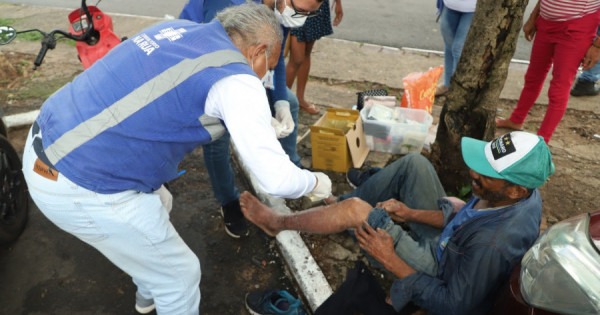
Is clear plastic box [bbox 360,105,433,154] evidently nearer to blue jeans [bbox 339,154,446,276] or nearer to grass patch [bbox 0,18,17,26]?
blue jeans [bbox 339,154,446,276]

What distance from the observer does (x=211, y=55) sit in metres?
1.55

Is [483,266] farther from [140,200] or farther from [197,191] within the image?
[197,191]

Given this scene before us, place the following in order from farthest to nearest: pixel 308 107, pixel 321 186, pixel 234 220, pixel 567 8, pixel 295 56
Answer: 1. pixel 308 107
2. pixel 295 56
3. pixel 567 8
4. pixel 234 220
5. pixel 321 186

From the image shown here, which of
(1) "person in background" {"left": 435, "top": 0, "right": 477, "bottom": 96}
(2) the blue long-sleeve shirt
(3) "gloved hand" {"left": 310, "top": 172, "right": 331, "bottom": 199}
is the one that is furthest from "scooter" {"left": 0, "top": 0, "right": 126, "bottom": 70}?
(1) "person in background" {"left": 435, "top": 0, "right": 477, "bottom": 96}

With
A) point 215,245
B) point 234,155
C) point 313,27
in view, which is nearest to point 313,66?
point 313,27

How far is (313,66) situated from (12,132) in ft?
12.7

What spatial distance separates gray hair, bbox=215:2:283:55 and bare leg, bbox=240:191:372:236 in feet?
3.77

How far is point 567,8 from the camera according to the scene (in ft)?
11.5

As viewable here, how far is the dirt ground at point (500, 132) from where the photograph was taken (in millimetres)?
3059

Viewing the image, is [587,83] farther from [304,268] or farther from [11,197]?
[11,197]

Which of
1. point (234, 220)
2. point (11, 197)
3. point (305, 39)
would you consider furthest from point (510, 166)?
point (11, 197)

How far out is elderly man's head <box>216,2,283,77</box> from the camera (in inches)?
68.7

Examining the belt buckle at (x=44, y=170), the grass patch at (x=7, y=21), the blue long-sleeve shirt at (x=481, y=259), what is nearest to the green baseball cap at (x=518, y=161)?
the blue long-sleeve shirt at (x=481, y=259)

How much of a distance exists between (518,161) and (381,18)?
23.3ft
